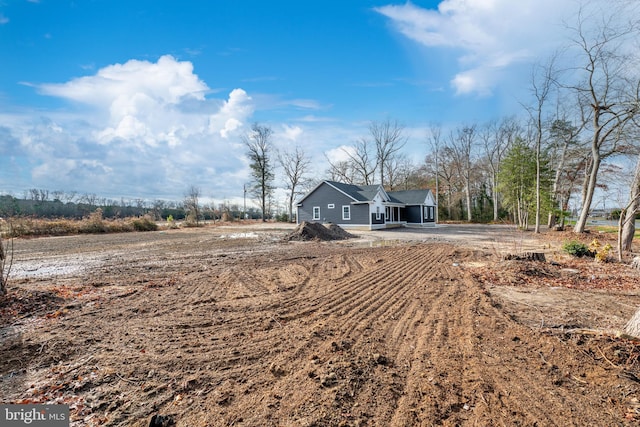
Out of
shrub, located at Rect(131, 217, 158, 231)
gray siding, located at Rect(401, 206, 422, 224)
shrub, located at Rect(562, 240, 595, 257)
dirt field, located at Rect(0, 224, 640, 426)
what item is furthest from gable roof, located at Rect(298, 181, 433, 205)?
dirt field, located at Rect(0, 224, 640, 426)

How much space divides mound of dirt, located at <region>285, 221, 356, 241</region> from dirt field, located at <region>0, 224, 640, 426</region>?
9633mm

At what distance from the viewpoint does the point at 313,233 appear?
1659 centimetres

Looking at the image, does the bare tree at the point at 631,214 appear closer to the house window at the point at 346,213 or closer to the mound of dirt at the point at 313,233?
the mound of dirt at the point at 313,233

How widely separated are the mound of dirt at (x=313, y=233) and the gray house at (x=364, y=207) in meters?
6.92

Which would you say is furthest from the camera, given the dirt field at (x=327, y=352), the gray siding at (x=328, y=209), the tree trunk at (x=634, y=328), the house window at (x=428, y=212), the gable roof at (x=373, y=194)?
the house window at (x=428, y=212)

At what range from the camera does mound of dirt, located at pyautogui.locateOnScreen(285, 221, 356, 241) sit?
53.0 ft

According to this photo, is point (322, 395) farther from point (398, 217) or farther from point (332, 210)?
point (398, 217)

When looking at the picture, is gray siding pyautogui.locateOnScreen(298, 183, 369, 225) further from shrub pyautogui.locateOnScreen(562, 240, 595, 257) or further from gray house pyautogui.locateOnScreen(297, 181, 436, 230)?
shrub pyautogui.locateOnScreen(562, 240, 595, 257)

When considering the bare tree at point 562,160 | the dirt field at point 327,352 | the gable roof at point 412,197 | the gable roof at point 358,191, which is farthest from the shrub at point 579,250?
the gable roof at point 412,197

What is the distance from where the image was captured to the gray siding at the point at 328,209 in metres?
24.6

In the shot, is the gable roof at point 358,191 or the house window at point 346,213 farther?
the gable roof at point 358,191

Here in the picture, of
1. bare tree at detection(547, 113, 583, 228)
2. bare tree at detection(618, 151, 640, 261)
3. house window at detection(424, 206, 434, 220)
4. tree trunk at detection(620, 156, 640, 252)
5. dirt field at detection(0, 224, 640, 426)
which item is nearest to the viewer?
dirt field at detection(0, 224, 640, 426)

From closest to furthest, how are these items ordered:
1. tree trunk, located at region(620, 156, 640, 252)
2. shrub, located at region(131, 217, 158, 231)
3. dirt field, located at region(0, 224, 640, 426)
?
1. dirt field, located at region(0, 224, 640, 426)
2. tree trunk, located at region(620, 156, 640, 252)
3. shrub, located at region(131, 217, 158, 231)

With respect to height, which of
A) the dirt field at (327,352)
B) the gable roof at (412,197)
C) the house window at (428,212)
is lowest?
the dirt field at (327,352)
